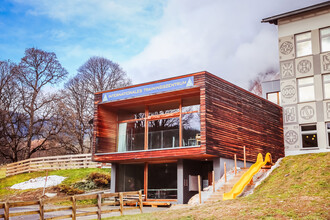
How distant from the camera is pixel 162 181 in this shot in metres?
23.0

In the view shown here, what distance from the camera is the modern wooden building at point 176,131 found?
21016 mm

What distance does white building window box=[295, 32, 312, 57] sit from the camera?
25.3 metres

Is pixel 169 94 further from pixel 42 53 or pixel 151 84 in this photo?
pixel 42 53

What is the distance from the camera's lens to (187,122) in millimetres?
22016

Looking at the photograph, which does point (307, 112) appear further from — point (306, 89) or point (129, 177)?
point (129, 177)

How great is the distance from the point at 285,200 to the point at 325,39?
1538cm

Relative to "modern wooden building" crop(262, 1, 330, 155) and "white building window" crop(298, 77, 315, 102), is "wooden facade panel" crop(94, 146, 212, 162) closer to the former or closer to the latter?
"modern wooden building" crop(262, 1, 330, 155)

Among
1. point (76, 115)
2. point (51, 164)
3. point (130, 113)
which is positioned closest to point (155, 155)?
point (130, 113)

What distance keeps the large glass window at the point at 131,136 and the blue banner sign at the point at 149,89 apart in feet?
6.85

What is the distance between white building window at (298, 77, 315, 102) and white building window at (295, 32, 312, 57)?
1768 millimetres

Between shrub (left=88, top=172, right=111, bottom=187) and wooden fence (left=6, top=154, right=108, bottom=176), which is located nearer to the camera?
shrub (left=88, top=172, right=111, bottom=187)

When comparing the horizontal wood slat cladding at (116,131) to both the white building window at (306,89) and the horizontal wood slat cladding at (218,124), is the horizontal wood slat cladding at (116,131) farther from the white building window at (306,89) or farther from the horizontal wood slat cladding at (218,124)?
the white building window at (306,89)

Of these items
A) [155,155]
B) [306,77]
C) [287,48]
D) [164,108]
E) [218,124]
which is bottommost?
[155,155]

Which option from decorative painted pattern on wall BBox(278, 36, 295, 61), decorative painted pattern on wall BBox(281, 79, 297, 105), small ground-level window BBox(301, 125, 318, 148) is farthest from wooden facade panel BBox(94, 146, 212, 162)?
decorative painted pattern on wall BBox(278, 36, 295, 61)
